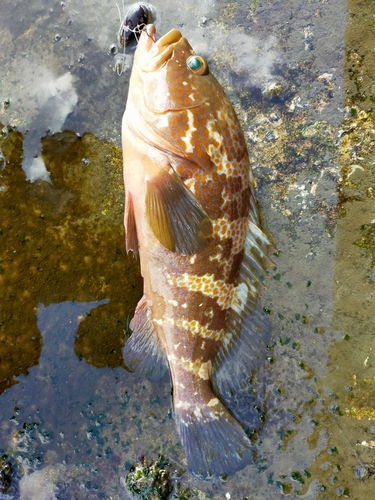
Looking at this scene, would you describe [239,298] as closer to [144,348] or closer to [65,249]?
[144,348]

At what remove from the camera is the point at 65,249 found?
9.95 ft

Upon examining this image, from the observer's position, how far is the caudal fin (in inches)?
108

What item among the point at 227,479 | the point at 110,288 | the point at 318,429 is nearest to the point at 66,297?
the point at 110,288

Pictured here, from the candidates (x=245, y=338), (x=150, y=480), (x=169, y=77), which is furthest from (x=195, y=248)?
(x=150, y=480)

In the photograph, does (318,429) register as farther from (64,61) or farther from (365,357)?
(64,61)

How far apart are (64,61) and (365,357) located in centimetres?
324

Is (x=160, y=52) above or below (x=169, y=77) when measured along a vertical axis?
above

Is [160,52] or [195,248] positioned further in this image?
[195,248]

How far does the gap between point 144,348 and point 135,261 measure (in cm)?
69

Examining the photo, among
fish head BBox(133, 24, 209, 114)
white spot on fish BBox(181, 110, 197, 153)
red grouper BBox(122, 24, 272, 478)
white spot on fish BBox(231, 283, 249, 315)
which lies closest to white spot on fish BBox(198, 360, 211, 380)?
red grouper BBox(122, 24, 272, 478)

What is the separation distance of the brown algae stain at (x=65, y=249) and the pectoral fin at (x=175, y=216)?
0.73 metres

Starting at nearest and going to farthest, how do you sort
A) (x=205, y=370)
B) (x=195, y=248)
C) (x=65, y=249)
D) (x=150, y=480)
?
(x=195, y=248) → (x=205, y=370) → (x=150, y=480) → (x=65, y=249)

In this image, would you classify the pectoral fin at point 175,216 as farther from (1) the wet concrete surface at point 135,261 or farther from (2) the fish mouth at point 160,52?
(1) the wet concrete surface at point 135,261

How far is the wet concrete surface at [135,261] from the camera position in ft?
9.64
